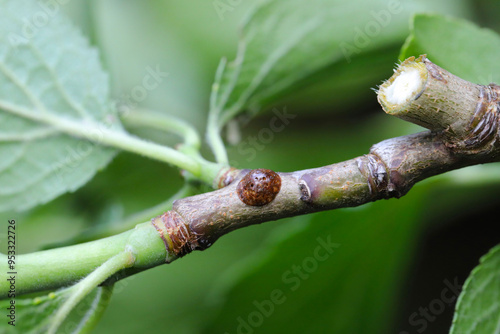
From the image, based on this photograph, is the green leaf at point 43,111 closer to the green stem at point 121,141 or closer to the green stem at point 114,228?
the green stem at point 121,141

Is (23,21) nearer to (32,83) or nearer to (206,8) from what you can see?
(32,83)

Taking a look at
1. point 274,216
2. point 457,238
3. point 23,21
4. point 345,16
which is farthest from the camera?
point 457,238

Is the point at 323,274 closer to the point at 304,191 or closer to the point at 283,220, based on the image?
the point at 283,220

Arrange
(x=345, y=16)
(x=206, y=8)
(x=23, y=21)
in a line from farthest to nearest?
(x=206, y=8) → (x=345, y=16) → (x=23, y=21)

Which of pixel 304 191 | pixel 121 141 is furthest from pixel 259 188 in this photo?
pixel 121 141

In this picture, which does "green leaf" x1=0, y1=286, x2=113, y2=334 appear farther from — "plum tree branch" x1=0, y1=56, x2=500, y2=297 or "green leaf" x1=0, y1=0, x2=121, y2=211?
"green leaf" x1=0, y1=0, x2=121, y2=211

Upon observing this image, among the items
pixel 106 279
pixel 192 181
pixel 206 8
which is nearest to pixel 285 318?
pixel 192 181
